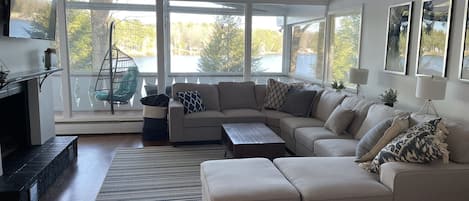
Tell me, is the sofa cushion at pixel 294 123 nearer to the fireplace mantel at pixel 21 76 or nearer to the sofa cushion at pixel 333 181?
the sofa cushion at pixel 333 181

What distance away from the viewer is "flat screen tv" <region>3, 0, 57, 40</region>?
3.17 m

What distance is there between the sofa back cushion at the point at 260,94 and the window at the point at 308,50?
95 cm

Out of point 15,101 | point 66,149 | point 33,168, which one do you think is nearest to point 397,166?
point 33,168

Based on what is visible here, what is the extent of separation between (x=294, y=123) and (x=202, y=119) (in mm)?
1262

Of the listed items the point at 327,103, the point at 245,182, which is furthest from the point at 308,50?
the point at 245,182

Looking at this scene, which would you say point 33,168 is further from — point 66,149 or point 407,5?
point 407,5

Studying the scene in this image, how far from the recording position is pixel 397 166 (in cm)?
256

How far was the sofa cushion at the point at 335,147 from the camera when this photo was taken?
337 cm

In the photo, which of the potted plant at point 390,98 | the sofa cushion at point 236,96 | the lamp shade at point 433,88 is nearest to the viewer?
the lamp shade at point 433,88

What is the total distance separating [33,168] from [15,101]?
1037 mm

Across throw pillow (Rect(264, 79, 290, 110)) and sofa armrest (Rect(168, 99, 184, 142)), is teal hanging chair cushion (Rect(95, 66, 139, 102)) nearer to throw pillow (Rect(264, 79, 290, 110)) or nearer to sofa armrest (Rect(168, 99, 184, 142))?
sofa armrest (Rect(168, 99, 184, 142))

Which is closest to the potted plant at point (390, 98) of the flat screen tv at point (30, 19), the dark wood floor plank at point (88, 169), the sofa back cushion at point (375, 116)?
the sofa back cushion at point (375, 116)

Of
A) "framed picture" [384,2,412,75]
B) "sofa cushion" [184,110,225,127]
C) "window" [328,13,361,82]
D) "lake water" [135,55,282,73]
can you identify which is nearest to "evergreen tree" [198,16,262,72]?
"lake water" [135,55,282,73]

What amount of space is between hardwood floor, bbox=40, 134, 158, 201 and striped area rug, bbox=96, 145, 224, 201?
110 millimetres
